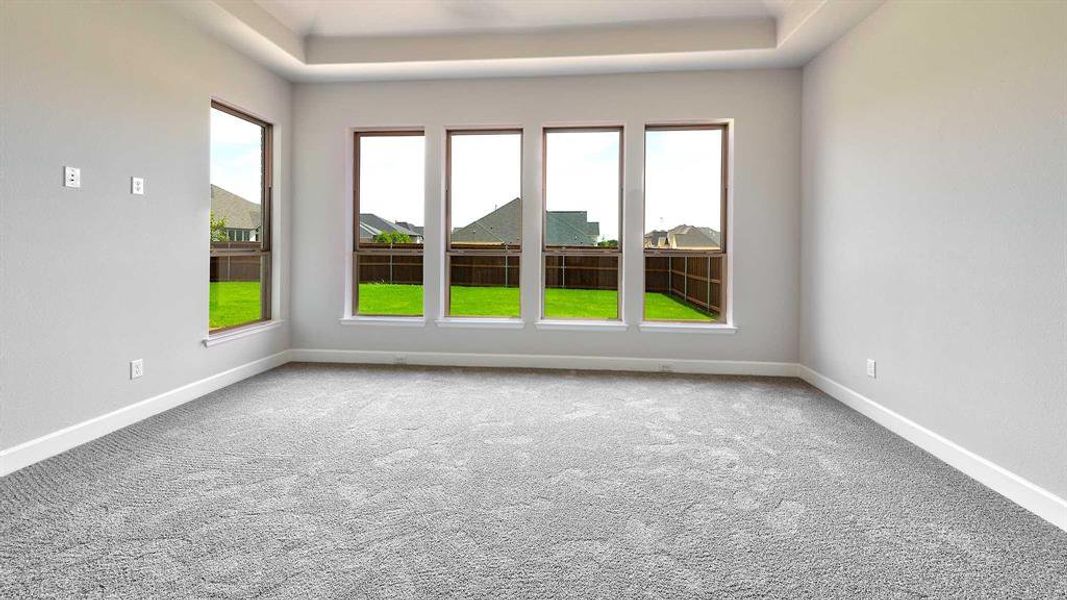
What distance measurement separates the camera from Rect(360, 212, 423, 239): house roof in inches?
219

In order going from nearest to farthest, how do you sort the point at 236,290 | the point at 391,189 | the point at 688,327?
1. the point at 236,290
2. the point at 688,327
3. the point at 391,189

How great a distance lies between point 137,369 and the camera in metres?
3.55

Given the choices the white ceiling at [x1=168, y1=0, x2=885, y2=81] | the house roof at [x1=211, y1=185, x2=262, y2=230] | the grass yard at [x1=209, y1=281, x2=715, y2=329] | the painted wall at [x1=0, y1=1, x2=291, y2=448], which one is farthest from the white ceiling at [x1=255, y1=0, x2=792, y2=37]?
the grass yard at [x1=209, y1=281, x2=715, y2=329]

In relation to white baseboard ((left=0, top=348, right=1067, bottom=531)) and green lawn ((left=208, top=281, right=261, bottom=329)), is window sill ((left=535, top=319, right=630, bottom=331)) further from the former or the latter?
green lawn ((left=208, top=281, right=261, bottom=329))

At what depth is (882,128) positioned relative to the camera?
3.67m

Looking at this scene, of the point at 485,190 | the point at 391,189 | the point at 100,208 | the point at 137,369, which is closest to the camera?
the point at 100,208

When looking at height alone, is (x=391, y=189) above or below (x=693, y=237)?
above

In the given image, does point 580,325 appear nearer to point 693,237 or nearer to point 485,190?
point 693,237

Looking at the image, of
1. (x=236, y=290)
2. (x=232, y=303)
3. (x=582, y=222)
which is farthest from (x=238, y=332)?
(x=582, y=222)

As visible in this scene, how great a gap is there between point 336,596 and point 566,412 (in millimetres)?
2267

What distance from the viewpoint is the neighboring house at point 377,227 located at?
5.55 m

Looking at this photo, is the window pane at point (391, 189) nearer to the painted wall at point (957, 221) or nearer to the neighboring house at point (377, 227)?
the neighboring house at point (377, 227)

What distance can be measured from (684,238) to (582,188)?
1.12 m

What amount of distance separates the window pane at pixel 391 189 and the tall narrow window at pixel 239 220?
2.98ft
